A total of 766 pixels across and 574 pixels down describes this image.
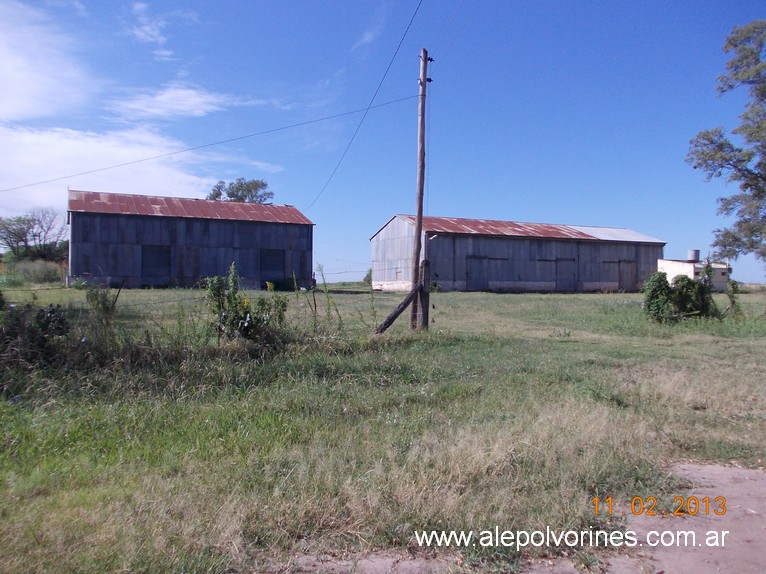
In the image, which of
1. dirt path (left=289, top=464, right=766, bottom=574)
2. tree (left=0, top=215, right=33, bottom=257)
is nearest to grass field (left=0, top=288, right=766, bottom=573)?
dirt path (left=289, top=464, right=766, bottom=574)

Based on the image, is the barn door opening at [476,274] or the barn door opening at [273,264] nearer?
the barn door opening at [273,264]

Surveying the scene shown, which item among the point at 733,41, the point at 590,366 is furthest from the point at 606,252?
the point at 590,366

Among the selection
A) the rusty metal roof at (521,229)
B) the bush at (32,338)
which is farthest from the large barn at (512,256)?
the bush at (32,338)

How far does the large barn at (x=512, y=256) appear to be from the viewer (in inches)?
1767

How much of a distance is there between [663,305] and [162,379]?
15338mm

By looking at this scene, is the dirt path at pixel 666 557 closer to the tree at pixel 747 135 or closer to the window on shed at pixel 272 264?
the tree at pixel 747 135

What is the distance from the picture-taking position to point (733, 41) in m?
26.9

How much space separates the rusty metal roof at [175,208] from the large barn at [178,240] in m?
0.06

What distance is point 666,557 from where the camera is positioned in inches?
157

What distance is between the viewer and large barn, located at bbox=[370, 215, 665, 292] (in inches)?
1767

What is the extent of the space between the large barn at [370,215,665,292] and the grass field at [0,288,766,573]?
3276 cm

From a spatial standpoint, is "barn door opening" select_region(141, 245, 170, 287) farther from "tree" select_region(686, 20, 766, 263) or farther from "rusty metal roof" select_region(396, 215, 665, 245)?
"tree" select_region(686, 20, 766, 263)

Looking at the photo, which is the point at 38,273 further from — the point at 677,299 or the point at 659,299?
the point at 677,299

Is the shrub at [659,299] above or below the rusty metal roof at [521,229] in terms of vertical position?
below
